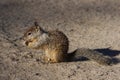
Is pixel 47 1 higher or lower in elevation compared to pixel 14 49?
higher

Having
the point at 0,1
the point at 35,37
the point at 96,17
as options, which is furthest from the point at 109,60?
the point at 0,1

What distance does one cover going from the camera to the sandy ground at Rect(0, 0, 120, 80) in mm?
6160

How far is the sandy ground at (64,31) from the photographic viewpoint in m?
6.16

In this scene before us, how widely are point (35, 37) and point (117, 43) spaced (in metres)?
1.79

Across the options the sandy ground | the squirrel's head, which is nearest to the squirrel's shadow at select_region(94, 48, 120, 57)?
the sandy ground

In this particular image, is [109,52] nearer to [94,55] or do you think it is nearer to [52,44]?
[94,55]

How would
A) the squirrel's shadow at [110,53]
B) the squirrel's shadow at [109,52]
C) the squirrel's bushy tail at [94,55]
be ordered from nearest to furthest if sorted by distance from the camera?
the squirrel's bushy tail at [94,55], the squirrel's shadow at [110,53], the squirrel's shadow at [109,52]

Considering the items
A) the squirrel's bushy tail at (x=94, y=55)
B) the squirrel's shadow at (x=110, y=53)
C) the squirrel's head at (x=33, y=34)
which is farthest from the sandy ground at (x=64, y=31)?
the squirrel's head at (x=33, y=34)

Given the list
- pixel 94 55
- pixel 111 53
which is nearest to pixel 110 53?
pixel 111 53

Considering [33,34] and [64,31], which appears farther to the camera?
[64,31]

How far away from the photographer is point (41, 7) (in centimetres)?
933

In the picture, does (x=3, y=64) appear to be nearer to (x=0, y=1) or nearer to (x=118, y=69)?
(x=118, y=69)

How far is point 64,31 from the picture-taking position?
804 centimetres

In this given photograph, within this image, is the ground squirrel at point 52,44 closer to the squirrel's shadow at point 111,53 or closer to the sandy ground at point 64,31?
the sandy ground at point 64,31
